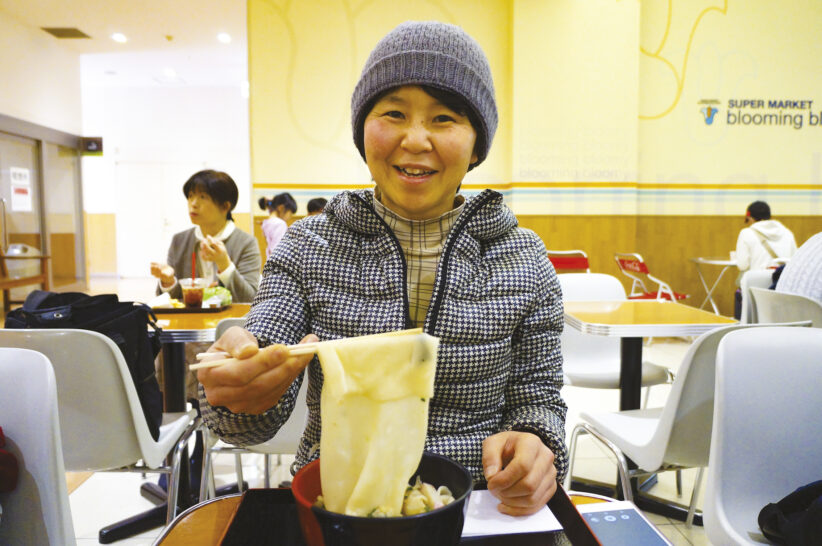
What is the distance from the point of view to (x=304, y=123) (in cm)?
609

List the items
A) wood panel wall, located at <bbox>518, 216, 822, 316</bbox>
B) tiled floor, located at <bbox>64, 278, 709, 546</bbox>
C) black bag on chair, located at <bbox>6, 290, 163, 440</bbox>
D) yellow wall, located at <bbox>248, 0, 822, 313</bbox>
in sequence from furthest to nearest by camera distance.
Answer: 1. wood panel wall, located at <bbox>518, 216, 822, 316</bbox>
2. yellow wall, located at <bbox>248, 0, 822, 313</bbox>
3. tiled floor, located at <bbox>64, 278, 709, 546</bbox>
4. black bag on chair, located at <bbox>6, 290, 163, 440</bbox>

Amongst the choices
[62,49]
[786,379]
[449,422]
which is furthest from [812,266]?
[62,49]

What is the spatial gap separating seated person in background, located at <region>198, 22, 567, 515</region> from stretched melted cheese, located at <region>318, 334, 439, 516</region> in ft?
0.95

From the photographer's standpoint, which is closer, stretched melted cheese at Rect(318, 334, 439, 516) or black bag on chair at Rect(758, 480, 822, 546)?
stretched melted cheese at Rect(318, 334, 439, 516)

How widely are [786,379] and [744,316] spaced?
229 centimetres

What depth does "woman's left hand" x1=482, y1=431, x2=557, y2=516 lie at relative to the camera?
0.66 m

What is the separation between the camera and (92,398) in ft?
5.69

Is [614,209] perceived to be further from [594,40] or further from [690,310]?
[690,310]

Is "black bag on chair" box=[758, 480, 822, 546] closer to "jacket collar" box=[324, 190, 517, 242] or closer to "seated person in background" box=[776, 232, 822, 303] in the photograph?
"jacket collar" box=[324, 190, 517, 242]

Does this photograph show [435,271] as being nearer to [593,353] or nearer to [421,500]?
[421,500]

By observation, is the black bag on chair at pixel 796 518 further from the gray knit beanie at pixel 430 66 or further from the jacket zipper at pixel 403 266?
the gray knit beanie at pixel 430 66

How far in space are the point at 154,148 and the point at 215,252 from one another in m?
10.3

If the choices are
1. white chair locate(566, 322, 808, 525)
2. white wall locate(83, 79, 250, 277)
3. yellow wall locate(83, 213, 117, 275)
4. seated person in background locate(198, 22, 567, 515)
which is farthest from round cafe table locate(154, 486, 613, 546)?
yellow wall locate(83, 213, 117, 275)

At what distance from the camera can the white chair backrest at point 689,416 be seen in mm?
1709
